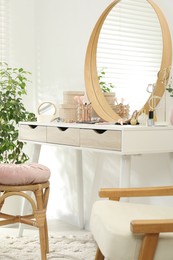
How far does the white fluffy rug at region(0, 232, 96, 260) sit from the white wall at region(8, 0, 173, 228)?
18.0 inches

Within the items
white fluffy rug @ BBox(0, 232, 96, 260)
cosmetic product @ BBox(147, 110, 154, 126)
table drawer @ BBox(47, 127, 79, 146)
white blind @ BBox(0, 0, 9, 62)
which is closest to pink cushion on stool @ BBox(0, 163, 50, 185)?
table drawer @ BBox(47, 127, 79, 146)

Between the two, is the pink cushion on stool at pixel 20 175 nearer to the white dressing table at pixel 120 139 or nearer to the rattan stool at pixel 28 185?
the rattan stool at pixel 28 185

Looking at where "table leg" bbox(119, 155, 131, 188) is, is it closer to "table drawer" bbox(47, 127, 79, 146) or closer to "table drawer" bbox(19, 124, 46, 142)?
"table drawer" bbox(47, 127, 79, 146)

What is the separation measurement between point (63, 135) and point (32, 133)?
36 centimetres

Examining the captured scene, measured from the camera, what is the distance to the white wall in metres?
3.67

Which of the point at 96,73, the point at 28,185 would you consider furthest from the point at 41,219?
the point at 96,73

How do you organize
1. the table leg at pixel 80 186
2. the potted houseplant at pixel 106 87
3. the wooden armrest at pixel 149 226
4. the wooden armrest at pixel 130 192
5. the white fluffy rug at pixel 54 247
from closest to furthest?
the wooden armrest at pixel 149 226
the wooden armrest at pixel 130 192
the white fluffy rug at pixel 54 247
the potted houseplant at pixel 106 87
the table leg at pixel 80 186

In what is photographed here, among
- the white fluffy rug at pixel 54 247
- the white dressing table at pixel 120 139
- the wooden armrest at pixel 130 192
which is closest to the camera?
the wooden armrest at pixel 130 192

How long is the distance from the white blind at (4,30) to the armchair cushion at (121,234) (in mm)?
2266

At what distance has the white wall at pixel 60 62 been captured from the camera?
3668 millimetres

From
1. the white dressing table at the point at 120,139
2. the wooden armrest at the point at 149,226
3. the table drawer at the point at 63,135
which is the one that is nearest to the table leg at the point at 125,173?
the white dressing table at the point at 120,139

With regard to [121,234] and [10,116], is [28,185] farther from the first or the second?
[121,234]

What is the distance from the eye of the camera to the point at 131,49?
10.6ft

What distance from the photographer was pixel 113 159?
350 cm
